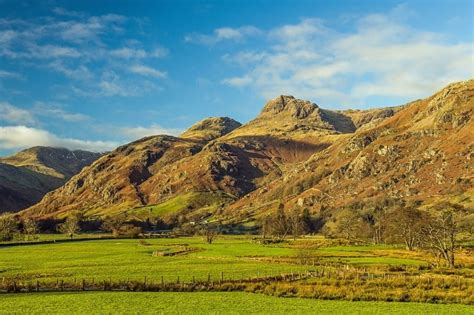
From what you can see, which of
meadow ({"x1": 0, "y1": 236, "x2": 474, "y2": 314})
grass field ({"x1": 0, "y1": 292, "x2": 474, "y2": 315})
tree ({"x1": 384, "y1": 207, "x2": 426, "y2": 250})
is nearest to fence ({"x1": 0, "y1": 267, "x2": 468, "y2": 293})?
meadow ({"x1": 0, "y1": 236, "x2": 474, "y2": 314})

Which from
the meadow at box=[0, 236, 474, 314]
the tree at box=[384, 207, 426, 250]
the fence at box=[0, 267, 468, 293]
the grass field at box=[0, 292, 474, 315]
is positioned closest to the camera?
the grass field at box=[0, 292, 474, 315]

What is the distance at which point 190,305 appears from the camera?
54.6 meters

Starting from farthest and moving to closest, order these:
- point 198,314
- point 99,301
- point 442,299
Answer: point 442,299 < point 99,301 < point 198,314

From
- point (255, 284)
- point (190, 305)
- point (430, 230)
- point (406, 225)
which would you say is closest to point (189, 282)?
point (255, 284)

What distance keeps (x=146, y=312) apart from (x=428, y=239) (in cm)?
9133

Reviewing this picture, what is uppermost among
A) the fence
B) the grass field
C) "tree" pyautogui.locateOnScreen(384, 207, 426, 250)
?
"tree" pyautogui.locateOnScreen(384, 207, 426, 250)

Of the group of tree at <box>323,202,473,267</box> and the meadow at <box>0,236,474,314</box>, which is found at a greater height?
the group of tree at <box>323,202,473,267</box>

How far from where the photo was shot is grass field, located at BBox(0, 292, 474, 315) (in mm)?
50906

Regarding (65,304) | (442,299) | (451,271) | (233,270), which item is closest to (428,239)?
(451,271)

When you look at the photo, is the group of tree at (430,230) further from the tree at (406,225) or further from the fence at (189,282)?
the fence at (189,282)

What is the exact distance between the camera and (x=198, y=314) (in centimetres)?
4853

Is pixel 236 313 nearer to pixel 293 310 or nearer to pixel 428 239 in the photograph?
pixel 293 310

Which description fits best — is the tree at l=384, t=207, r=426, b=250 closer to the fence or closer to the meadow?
the meadow

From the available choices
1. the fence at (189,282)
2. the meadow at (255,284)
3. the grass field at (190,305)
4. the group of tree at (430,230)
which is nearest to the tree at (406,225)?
the group of tree at (430,230)
